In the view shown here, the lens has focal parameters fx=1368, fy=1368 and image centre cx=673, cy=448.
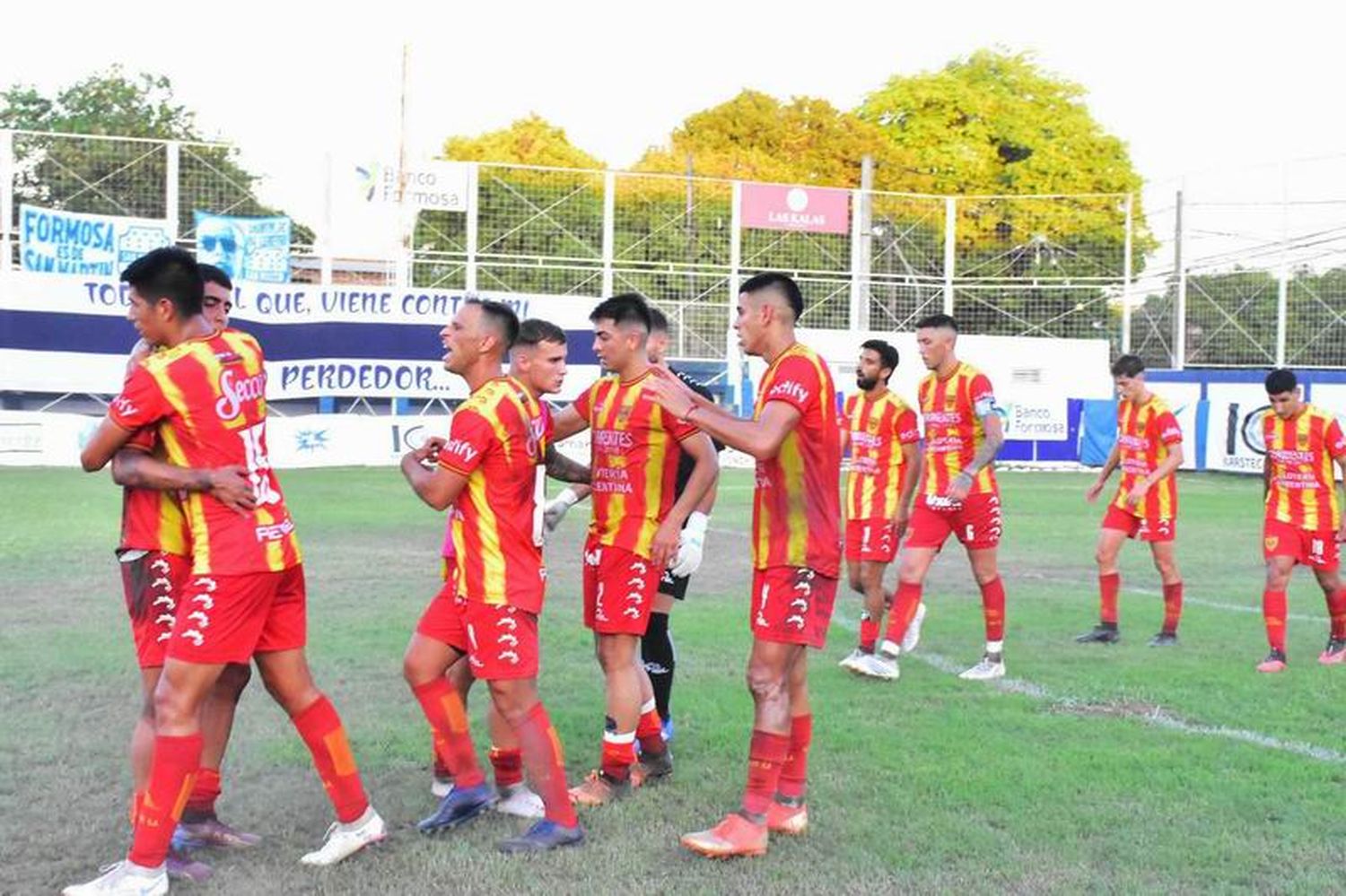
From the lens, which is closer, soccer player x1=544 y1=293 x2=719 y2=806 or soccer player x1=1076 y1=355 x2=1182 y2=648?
soccer player x1=544 y1=293 x2=719 y2=806

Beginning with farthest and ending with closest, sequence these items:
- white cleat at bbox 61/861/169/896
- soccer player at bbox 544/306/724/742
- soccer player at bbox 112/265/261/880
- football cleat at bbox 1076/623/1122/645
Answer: football cleat at bbox 1076/623/1122/645, soccer player at bbox 544/306/724/742, soccer player at bbox 112/265/261/880, white cleat at bbox 61/861/169/896

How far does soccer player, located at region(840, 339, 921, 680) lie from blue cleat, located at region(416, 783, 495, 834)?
169 inches

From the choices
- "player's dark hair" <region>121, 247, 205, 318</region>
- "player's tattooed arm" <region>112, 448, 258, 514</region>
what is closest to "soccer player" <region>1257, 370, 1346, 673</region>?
"player's tattooed arm" <region>112, 448, 258, 514</region>

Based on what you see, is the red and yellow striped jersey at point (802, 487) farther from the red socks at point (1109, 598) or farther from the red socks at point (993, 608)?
the red socks at point (1109, 598)

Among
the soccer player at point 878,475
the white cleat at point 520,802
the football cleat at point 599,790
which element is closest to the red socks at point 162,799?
the white cleat at point 520,802

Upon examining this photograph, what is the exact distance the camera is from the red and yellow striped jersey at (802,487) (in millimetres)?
5523

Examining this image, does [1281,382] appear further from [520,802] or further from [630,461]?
[520,802]

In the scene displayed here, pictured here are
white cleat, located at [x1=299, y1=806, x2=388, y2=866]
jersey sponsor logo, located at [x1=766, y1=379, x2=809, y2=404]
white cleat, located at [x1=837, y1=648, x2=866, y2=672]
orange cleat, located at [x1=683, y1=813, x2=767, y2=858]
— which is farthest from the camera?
white cleat, located at [x1=837, y1=648, x2=866, y2=672]

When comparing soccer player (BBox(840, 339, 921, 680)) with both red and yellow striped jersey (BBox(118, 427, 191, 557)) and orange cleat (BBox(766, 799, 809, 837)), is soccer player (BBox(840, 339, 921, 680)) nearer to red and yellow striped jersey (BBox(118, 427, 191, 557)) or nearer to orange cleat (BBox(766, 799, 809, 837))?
orange cleat (BBox(766, 799, 809, 837))

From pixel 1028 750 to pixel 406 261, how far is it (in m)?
28.0

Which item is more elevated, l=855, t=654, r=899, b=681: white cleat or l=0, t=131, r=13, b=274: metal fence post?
l=0, t=131, r=13, b=274: metal fence post

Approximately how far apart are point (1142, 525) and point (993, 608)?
7.82ft

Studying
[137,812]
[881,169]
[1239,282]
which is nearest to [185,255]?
[137,812]

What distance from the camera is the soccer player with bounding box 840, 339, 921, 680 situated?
9.50 m
